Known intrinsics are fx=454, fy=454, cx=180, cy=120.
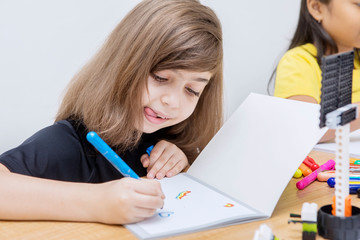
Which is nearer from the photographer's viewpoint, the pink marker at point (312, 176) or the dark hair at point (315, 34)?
the pink marker at point (312, 176)

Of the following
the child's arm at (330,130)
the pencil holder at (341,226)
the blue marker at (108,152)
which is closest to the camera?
the pencil holder at (341,226)

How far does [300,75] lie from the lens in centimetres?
129

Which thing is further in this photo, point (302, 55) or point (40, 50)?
point (302, 55)

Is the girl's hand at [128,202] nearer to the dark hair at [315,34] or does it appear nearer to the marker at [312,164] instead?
the marker at [312,164]

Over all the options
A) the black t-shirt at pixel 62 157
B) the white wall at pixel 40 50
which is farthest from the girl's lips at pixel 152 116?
the white wall at pixel 40 50

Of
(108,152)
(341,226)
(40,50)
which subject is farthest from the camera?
(40,50)

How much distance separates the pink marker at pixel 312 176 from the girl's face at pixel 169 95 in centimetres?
23

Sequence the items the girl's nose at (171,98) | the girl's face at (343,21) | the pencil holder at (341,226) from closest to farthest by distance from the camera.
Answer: the pencil holder at (341,226) < the girl's nose at (171,98) < the girl's face at (343,21)

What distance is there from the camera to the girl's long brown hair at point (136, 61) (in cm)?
75

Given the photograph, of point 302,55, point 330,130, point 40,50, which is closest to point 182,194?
point 330,130

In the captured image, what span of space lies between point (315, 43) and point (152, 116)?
745mm

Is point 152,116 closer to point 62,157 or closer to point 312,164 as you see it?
point 62,157

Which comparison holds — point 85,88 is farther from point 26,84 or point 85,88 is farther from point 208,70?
point 26,84

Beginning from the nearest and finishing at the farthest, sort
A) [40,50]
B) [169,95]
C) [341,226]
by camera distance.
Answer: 1. [341,226]
2. [169,95]
3. [40,50]
